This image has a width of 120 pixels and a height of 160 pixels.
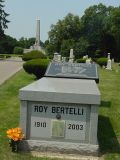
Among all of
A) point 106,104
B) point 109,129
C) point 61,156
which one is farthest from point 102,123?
point 106,104

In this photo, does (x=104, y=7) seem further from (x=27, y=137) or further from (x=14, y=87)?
(x=27, y=137)

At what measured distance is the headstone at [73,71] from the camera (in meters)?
10.3

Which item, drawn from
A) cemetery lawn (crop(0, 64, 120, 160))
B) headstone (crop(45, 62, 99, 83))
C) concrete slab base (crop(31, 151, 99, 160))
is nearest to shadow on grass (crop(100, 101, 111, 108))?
cemetery lawn (crop(0, 64, 120, 160))

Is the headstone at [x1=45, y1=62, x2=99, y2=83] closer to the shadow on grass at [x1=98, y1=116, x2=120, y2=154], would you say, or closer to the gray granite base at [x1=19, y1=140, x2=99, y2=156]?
the shadow on grass at [x1=98, y1=116, x2=120, y2=154]

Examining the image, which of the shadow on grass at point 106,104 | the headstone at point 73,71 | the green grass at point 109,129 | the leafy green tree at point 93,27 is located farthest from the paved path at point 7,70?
the leafy green tree at point 93,27

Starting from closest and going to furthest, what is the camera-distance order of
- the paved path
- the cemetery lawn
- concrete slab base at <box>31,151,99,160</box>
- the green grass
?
concrete slab base at <box>31,151,99,160</box>
the cemetery lawn
the green grass
the paved path

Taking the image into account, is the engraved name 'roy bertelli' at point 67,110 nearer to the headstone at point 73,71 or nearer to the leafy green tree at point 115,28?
the headstone at point 73,71

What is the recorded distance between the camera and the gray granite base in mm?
6535

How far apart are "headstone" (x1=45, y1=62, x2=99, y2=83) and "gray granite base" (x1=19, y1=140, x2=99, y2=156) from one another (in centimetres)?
369

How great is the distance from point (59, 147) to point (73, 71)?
4259 mm

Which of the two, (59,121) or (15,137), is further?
(59,121)

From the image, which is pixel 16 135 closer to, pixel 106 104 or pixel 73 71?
pixel 73 71

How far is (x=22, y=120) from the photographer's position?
6.67m

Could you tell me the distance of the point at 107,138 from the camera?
25.2 feet
